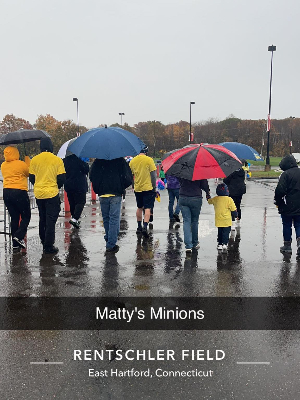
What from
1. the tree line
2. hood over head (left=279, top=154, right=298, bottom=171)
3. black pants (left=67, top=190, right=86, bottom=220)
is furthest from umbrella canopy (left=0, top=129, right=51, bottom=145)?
the tree line

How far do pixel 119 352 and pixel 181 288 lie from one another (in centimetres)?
179

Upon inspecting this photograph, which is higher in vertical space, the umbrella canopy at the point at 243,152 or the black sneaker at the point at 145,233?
the umbrella canopy at the point at 243,152

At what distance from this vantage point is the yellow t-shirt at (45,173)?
6.91 m

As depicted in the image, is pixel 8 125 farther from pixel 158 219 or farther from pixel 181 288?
pixel 181 288

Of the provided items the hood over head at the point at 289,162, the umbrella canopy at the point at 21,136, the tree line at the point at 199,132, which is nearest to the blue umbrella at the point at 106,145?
the umbrella canopy at the point at 21,136

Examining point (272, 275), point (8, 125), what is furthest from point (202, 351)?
point (8, 125)

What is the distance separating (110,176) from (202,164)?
5.23 feet

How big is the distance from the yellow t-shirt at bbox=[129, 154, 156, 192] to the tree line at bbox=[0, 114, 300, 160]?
1882 inches

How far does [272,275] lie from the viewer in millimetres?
5867

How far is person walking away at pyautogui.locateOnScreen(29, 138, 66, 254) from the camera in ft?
22.7

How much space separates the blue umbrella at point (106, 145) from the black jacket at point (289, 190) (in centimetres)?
255

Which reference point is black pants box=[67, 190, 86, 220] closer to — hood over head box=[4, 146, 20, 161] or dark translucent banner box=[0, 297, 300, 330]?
hood over head box=[4, 146, 20, 161]

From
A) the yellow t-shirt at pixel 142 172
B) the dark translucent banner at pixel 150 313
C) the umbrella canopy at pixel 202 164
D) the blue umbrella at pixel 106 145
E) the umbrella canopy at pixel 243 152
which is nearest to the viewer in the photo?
the dark translucent banner at pixel 150 313

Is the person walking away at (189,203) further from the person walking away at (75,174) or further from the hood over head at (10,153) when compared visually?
the hood over head at (10,153)
